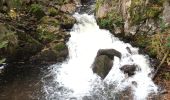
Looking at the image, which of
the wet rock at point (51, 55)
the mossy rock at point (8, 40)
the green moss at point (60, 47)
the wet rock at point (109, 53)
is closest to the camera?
the mossy rock at point (8, 40)

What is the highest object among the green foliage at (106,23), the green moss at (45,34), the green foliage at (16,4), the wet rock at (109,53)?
the green foliage at (16,4)

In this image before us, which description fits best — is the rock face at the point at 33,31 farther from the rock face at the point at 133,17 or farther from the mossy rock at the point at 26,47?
the rock face at the point at 133,17

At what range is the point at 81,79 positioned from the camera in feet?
42.2

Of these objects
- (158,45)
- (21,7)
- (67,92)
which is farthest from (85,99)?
(21,7)

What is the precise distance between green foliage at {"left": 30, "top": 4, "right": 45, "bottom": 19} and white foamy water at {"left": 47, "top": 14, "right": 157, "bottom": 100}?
1706 millimetres

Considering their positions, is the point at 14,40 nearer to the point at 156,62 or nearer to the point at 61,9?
the point at 61,9

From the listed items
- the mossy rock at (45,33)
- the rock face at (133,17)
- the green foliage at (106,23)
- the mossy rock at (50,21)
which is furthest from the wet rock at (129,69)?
the mossy rock at (50,21)

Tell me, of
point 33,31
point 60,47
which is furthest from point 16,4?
point 60,47

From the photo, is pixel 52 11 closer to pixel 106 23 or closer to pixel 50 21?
pixel 50 21

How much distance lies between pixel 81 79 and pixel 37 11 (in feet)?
14.7

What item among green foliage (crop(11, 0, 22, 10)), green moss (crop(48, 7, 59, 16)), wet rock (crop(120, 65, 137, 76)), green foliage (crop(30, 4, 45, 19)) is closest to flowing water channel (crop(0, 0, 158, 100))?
wet rock (crop(120, 65, 137, 76))

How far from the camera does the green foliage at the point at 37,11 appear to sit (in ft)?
50.1

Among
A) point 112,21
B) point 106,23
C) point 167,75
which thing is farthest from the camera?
point 106,23

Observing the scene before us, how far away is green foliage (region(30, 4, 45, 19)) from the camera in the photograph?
15258 millimetres
